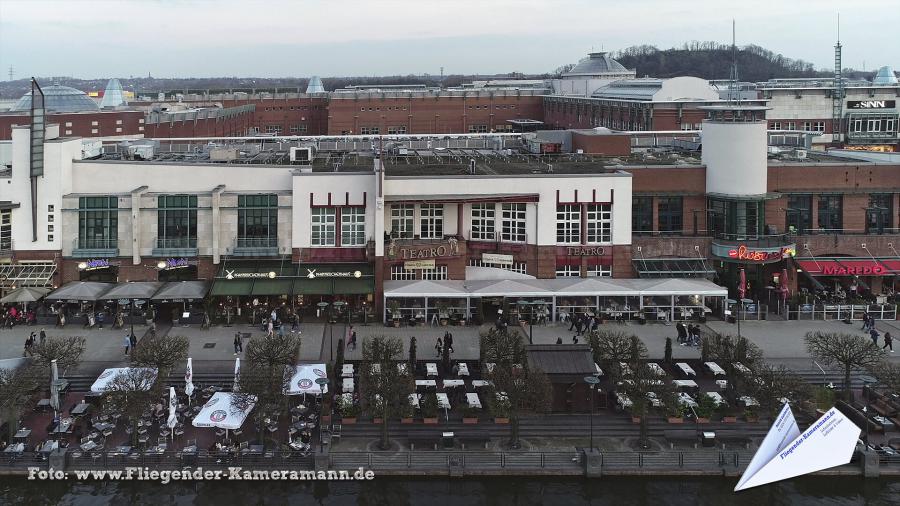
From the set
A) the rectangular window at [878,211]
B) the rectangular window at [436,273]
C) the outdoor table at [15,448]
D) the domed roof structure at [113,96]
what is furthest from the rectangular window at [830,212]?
the domed roof structure at [113,96]

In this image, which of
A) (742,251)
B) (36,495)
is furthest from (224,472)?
(742,251)

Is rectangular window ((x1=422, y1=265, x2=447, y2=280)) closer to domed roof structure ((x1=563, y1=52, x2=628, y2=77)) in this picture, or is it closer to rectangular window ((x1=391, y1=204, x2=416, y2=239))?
rectangular window ((x1=391, y1=204, x2=416, y2=239))

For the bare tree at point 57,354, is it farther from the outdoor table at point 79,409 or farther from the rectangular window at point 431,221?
the rectangular window at point 431,221

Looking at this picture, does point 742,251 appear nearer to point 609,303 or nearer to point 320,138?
point 609,303

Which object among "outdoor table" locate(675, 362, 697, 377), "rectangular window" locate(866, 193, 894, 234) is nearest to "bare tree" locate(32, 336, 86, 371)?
"outdoor table" locate(675, 362, 697, 377)

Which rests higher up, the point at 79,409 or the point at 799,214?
the point at 799,214

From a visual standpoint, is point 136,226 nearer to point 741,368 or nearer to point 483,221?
point 483,221

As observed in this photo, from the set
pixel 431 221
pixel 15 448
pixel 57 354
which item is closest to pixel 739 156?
pixel 431 221

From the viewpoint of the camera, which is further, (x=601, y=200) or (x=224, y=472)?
(x=601, y=200)
